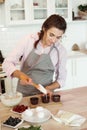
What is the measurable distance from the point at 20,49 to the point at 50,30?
0.93ft

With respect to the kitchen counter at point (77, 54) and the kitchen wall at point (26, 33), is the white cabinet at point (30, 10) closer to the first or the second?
the kitchen wall at point (26, 33)

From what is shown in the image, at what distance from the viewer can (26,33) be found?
13.0 feet

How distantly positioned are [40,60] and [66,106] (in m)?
0.44

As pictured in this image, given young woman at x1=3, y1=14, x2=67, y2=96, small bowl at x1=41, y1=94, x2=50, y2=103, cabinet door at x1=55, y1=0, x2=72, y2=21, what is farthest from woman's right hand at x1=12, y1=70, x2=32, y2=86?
cabinet door at x1=55, y1=0, x2=72, y2=21

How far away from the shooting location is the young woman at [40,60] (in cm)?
207

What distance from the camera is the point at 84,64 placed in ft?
12.8

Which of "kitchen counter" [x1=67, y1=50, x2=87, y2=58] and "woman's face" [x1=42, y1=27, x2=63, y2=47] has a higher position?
"woman's face" [x1=42, y1=27, x2=63, y2=47]

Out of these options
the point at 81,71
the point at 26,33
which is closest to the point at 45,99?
the point at 81,71

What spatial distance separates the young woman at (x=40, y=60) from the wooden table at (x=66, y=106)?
138mm

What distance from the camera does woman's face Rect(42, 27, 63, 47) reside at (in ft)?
6.52

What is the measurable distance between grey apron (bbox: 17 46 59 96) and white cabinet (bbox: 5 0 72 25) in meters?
1.47

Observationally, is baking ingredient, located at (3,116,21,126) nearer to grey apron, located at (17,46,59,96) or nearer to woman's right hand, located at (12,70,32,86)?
woman's right hand, located at (12,70,32,86)

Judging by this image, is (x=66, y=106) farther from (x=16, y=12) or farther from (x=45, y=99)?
(x=16, y=12)

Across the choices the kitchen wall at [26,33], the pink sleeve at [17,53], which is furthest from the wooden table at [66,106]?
the kitchen wall at [26,33]
